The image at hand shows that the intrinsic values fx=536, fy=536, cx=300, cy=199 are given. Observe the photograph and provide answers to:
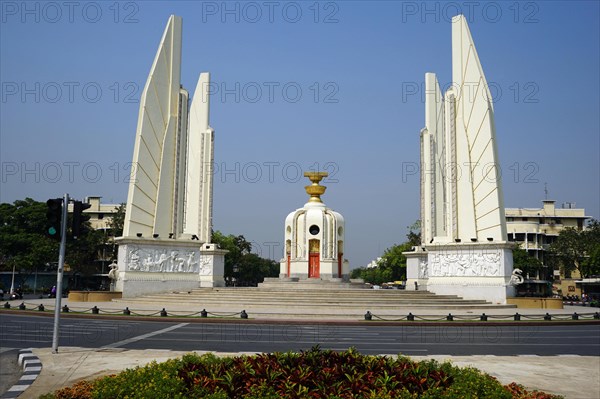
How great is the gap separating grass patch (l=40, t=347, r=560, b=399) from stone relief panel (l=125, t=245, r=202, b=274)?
3020 cm

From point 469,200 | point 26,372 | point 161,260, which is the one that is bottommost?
point 26,372

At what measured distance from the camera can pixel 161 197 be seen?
38.3 m

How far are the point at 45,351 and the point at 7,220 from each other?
162 ft

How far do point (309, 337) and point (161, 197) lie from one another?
24094 millimetres

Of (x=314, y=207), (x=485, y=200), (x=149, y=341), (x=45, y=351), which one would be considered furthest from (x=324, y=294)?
(x=45, y=351)

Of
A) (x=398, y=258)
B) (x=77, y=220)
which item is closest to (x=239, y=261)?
(x=398, y=258)

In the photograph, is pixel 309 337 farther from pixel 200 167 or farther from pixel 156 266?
pixel 200 167

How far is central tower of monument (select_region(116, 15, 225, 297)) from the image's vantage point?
3575 centimetres

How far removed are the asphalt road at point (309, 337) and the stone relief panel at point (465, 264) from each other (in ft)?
35.5

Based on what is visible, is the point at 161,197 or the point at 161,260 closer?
the point at 161,260

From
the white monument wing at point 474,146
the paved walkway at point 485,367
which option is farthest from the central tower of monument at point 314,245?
the paved walkway at point 485,367

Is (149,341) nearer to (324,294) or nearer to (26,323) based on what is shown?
(26,323)

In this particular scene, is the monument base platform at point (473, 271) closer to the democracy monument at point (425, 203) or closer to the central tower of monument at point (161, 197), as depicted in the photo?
the democracy monument at point (425, 203)

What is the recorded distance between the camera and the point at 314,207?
49875 millimetres
